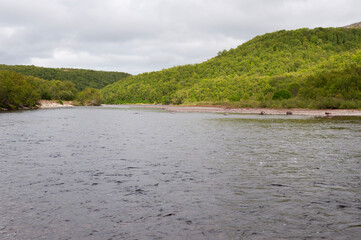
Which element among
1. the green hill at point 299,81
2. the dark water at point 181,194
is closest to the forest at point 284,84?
the green hill at point 299,81

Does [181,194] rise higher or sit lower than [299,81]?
lower

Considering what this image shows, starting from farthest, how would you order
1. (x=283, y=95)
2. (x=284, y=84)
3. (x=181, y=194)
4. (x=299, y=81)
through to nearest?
(x=284, y=84), (x=299, y=81), (x=283, y=95), (x=181, y=194)

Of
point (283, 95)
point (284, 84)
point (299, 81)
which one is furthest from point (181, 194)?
point (284, 84)

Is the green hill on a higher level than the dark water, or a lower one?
higher

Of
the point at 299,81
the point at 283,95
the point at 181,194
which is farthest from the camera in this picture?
the point at 299,81

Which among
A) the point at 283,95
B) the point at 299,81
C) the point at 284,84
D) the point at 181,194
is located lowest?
the point at 181,194

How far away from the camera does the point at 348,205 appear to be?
11.1m

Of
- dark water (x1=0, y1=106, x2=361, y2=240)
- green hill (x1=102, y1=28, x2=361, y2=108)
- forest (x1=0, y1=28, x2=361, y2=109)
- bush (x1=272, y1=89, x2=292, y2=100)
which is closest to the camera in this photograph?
dark water (x1=0, y1=106, x2=361, y2=240)

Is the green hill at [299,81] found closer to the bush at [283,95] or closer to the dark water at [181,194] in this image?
the bush at [283,95]

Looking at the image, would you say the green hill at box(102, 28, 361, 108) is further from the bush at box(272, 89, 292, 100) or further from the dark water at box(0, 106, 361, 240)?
the dark water at box(0, 106, 361, 240)

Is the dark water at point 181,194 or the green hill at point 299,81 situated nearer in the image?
the dark water at point 181,194

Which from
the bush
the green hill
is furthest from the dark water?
the bush

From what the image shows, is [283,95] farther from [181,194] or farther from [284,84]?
[181,194]

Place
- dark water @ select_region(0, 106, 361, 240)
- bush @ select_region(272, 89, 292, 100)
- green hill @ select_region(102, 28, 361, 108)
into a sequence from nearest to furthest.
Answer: dark water @ select_region(0, 106, 361, 240), green hill @ select_region(102, 28, 361, 108), bush @ select_region(272, 89, 292, 100)
